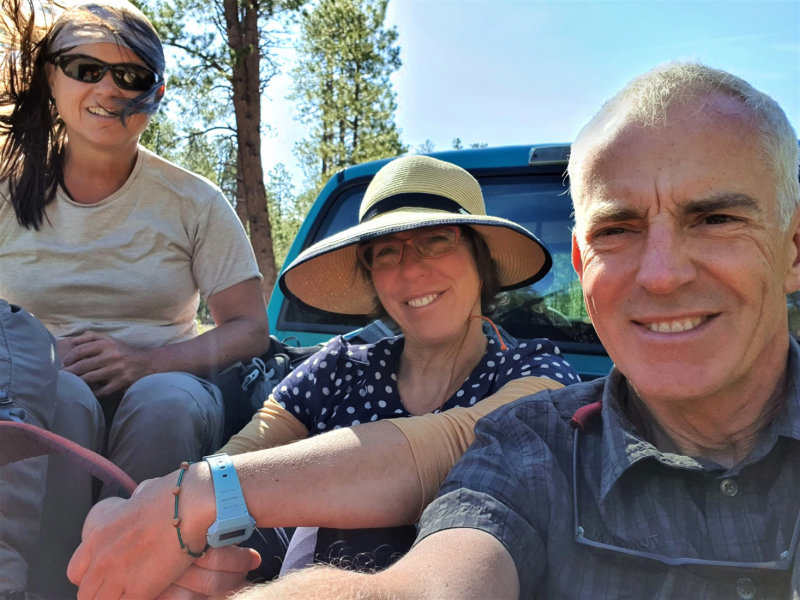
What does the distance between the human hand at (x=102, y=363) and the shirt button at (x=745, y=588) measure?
1.75 m

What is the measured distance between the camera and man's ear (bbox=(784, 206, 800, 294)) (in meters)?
1.35

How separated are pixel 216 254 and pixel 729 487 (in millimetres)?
1834

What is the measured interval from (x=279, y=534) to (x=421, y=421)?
52cm

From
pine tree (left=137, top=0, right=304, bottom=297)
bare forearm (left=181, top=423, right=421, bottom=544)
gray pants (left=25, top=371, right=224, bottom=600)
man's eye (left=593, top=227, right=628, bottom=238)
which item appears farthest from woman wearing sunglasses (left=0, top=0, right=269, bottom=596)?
pine tree (left=137, top=0, right=304, bottom=297)

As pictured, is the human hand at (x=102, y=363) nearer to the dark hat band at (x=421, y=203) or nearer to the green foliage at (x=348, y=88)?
the dark hat band at (x=421, y=203)

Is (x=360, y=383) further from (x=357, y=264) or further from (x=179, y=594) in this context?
(x=179, y=594)

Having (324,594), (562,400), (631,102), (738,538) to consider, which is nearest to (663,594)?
(738,538)

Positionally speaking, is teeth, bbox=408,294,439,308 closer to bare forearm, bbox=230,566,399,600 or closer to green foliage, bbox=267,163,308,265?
bare forearm, bbox=230,566,399,600

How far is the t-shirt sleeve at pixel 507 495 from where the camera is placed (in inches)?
50.8

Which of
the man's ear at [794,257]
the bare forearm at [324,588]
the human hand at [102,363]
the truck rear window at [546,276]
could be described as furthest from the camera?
the truck rear window at [546,276]

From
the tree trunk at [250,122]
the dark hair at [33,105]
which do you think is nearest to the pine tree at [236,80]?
the tree trunk at [250,122]

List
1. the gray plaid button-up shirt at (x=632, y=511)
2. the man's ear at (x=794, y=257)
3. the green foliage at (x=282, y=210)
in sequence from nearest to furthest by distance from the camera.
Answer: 1. the gray plaid button-up shirt at (x=632, y=511)
2. the man's ear at (x=794, y=257)
3. the green foliage at (x=282, y=210)

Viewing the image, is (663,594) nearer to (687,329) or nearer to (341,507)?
(687,329)

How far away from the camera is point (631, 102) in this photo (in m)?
1.34
